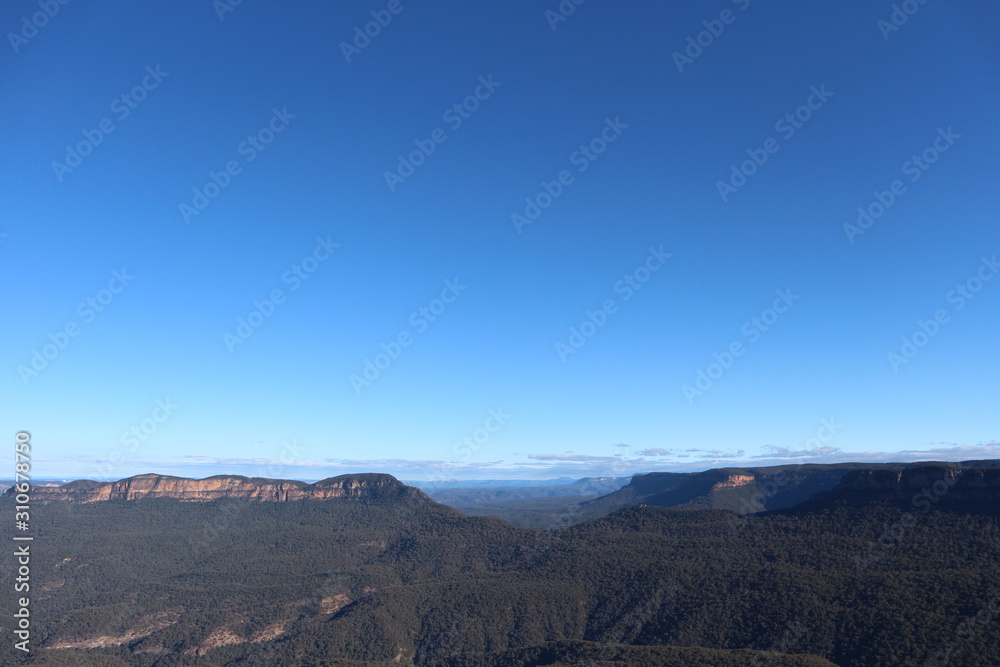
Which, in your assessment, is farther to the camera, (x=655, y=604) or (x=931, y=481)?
(x=931, y=481)

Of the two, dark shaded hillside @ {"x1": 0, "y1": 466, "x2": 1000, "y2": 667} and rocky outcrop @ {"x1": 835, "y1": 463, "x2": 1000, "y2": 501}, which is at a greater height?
rocky outcrop @ {"x1": 835, "y1": 463, "x2": 1000, "y2": 501}

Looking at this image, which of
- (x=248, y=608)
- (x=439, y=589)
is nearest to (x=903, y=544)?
(x=439, y=589)

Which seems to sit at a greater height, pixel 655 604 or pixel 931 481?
pixel 931 481

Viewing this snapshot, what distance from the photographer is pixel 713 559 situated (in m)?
154

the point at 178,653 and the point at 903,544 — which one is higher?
Result: the point at 903,544

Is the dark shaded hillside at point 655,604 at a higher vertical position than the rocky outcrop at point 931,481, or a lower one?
lower

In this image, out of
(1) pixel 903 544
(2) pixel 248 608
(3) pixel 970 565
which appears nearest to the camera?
(3) pixel 970 565

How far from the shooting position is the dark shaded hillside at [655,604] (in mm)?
101812

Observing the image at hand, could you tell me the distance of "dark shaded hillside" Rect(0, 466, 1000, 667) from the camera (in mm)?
101812

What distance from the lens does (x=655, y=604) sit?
461 ft

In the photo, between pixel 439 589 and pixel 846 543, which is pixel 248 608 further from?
pixel 846 543

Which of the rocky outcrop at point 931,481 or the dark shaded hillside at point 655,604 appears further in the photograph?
the rocky outcrop at point 931,481

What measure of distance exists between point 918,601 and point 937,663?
1603cm

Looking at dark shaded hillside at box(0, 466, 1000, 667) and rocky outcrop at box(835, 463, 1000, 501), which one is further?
rocky outcrop at box(835, 463, 1000, 501)
